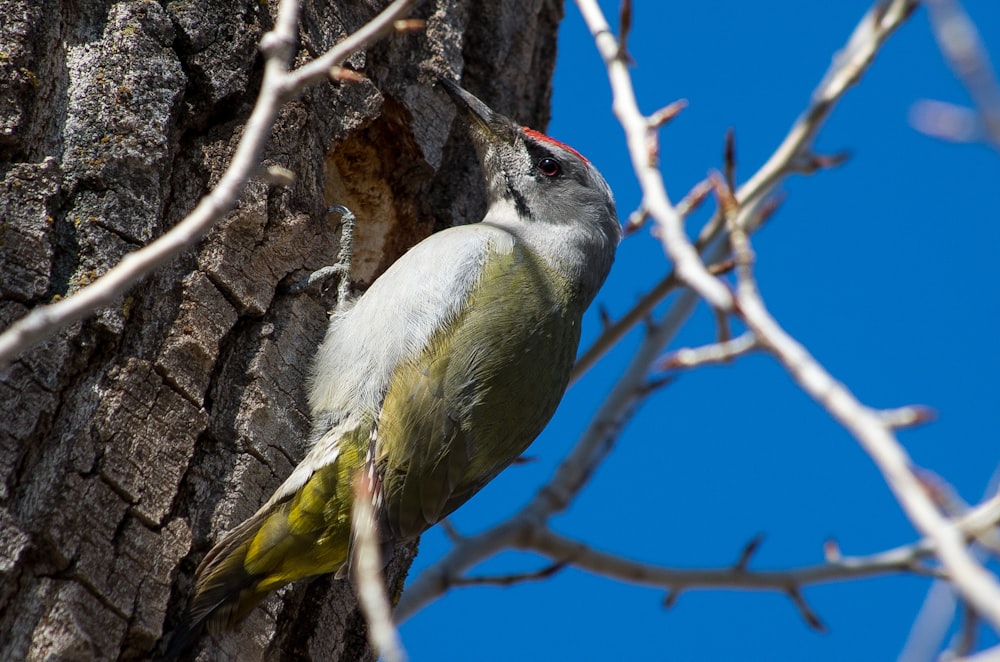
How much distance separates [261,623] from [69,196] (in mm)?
1380

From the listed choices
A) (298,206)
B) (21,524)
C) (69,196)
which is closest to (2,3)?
(69,196)

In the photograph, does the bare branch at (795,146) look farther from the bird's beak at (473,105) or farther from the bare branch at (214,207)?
the bare branch at (214,207)

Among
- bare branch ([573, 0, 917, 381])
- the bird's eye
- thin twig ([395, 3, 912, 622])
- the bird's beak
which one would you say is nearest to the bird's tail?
thin twig ([395, 3, 912, 622])

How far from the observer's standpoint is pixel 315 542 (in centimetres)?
362

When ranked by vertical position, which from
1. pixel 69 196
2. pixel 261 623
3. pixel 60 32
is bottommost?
pixel 261 623

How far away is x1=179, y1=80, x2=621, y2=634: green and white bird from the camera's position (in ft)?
11.8

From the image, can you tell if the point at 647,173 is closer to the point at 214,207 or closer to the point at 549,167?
the point at 214,207

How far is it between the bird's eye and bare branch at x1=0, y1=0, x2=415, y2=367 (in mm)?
2772

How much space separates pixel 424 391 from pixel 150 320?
1.06 metres

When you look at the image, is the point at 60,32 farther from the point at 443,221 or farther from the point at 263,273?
the point at 443,221

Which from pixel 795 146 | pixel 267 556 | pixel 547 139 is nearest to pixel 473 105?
pixel 547 139

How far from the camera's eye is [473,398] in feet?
13.2

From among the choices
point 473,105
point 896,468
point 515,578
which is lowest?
point 896,468

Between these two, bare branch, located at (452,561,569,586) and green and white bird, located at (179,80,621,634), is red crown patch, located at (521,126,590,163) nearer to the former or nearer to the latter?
green and white bird, located at (179,80,621,634)
